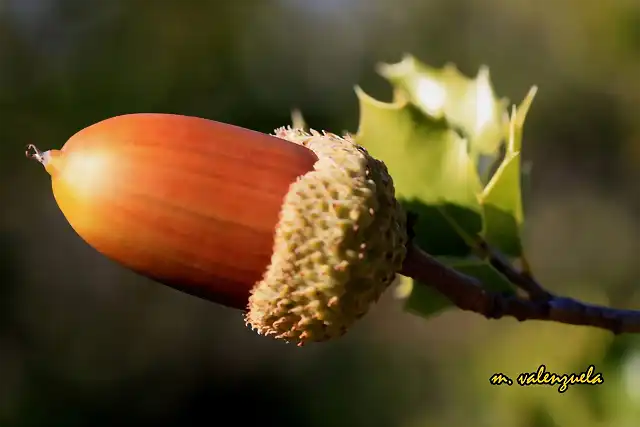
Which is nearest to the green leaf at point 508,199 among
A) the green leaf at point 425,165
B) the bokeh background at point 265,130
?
the green leaf at point 425,165

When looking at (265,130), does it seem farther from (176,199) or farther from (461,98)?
(176,199)

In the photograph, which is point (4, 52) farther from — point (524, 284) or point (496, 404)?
point (524, 284)

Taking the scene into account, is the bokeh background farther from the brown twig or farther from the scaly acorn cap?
the scaly acorn cap

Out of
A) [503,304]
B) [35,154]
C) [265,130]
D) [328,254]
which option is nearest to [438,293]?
[503,304]

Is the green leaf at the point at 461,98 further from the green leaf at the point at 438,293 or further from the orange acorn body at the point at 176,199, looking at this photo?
the orange acorn body at the point at 176,199

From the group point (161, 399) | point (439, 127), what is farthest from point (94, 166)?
point (161, 399)
